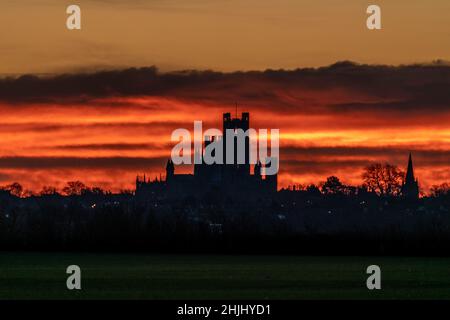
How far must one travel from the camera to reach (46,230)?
7888 centimetres

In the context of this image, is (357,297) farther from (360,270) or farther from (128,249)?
(128,249)

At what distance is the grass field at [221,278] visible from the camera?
36250mm

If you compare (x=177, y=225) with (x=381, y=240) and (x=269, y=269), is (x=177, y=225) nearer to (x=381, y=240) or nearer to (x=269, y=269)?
(x=381, y=240)

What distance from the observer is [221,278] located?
44156 millimetres

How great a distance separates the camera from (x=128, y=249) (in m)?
73.4

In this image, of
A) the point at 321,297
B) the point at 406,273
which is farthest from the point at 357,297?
the point at 406,273

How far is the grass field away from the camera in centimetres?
3625

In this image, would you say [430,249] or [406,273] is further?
[430,249]
